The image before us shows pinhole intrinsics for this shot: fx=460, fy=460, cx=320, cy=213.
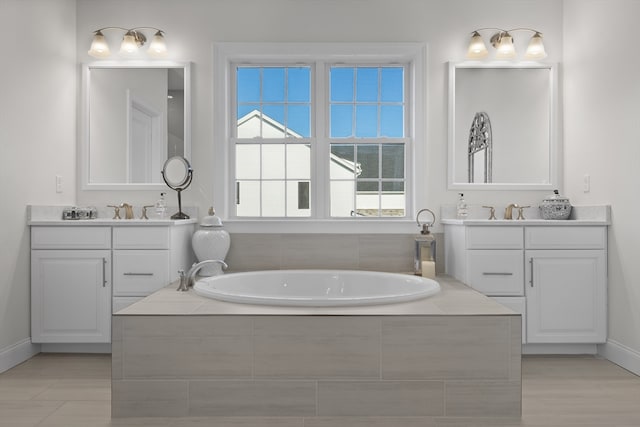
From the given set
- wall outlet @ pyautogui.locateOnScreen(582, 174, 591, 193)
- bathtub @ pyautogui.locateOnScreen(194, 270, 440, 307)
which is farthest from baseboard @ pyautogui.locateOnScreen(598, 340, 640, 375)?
bathtub @ pyautogui.locateOnScreen(194, 270, 440, 307)

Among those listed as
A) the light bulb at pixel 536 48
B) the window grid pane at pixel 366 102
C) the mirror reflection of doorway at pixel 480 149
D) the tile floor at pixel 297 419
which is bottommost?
the tile floor at pixel 297 419

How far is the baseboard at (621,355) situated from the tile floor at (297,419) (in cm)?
5

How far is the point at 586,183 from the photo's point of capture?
121 inches

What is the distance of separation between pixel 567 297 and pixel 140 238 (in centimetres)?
267

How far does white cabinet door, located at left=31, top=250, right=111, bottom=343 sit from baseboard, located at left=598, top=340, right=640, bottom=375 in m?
3.07

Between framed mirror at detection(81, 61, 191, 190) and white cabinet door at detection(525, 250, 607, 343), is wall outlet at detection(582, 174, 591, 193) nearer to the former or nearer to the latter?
white cabinet door at detection(525, 250, 607, 343)

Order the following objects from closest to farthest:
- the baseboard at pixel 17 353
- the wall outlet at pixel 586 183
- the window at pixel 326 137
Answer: the baseboard at pixel 17 353, the wall outlet at pixel 586 183, the window at pixel 326 137

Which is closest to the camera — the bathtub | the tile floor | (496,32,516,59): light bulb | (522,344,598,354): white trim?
the tile floor

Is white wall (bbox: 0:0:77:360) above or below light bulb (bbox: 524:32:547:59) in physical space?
below

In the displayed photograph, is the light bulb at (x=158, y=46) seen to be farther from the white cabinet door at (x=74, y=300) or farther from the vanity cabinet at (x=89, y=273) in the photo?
the white cabinet door at (x=74, y=300)

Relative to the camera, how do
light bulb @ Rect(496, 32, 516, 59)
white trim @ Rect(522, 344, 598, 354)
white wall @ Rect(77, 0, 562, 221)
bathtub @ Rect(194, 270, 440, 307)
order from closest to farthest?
bathtub @ Rect(194, 270, 440, 307), white trim @ Rect(522, 344, 598, 354), light bulb @ Rect(496, 32, 516, 59), white wall @ Rect(77, 0, 562, 221)

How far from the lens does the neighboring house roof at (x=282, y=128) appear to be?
11.4ft

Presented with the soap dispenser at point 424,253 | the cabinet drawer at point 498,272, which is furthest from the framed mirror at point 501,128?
the cabinet drawer at point 498,272

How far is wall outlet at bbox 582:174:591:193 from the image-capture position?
120 inches
